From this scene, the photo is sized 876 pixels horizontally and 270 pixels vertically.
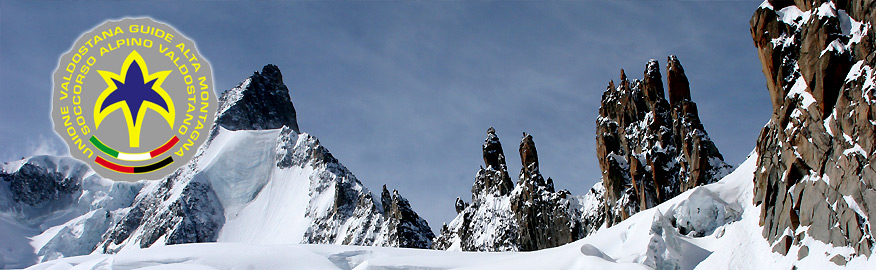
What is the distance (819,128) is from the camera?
30469 mm

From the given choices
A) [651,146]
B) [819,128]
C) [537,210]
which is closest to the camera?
[819,128]

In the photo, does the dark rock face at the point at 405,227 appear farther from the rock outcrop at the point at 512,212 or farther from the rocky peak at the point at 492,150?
the rocky peak at the point at 492,150

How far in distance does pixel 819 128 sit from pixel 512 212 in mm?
52703

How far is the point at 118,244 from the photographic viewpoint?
7165 inches

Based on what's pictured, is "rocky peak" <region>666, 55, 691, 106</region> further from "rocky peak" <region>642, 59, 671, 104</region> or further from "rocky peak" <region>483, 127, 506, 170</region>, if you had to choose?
"rocky peak" <region>483, 127, 506, 170</region>

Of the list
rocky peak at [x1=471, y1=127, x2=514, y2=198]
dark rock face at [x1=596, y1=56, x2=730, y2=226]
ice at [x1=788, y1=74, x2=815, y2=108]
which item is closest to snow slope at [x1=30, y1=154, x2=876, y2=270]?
ice at [x1=788, y1=74, x2=815, y2=108]

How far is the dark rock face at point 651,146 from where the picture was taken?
54438 millimetres

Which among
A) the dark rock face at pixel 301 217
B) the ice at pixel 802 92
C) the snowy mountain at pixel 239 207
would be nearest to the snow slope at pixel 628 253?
the ice at pixel 802 92

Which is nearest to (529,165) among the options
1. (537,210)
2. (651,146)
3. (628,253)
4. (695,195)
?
(537,210)

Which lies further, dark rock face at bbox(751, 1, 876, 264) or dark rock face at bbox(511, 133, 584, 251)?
dark rock face at bbox(511, 133, 584, 251)

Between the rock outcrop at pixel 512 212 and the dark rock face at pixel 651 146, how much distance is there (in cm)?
937

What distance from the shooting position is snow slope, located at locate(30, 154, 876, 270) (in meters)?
33.9

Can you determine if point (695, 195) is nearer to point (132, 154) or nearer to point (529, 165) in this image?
point (529, 165)

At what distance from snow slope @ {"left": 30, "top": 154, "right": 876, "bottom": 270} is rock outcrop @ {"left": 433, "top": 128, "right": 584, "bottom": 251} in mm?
32865
